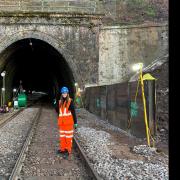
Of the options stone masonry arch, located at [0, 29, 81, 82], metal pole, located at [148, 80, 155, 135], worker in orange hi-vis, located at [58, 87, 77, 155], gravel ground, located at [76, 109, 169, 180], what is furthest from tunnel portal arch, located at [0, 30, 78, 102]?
worker in orange hi-vis, located at [58, 87, 77, 155]

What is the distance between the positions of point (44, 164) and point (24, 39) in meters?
19.2

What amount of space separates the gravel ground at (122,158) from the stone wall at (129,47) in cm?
1397

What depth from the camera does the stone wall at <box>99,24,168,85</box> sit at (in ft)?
80.0

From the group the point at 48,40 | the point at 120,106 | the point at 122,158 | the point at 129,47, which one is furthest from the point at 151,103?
the point at 48,40

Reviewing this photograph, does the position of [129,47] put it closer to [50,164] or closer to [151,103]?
[151,103]

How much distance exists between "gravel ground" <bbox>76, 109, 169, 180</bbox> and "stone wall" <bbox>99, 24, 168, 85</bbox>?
1397 centimetres

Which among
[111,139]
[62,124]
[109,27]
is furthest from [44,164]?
[109,27]

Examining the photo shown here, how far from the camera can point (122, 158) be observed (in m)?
7.31

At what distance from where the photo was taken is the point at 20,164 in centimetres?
643

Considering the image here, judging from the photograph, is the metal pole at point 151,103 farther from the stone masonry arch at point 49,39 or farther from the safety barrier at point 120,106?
the stone masonry arch at point 49,39

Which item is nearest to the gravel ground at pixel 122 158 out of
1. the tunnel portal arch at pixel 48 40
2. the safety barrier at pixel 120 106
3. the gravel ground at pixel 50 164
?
the gravel ground at pixel 50 164

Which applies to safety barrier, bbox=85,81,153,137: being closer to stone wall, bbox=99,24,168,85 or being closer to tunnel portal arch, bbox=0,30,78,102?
stone wall, bbox=99,24,168,85

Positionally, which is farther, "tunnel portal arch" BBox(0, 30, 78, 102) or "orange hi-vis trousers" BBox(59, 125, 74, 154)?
"tunnel portal arch" BBox(0, 30, 78, 102)

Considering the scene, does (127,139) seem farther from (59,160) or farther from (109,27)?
(109,27)
